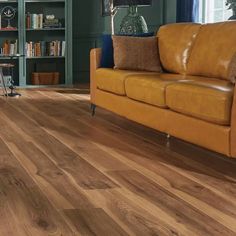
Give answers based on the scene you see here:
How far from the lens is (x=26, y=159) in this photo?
11.7 feet

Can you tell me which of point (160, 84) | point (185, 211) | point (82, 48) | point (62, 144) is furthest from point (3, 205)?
point (82, 48)

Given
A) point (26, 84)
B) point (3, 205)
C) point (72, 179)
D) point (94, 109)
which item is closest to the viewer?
point (3, 205)

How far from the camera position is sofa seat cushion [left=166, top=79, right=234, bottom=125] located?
10.6ft

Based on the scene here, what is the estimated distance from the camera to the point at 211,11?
7805 millimetres

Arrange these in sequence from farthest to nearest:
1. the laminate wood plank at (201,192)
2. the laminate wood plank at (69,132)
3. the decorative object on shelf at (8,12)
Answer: the decorative object on shelf at (8,12) < the laminate wood plank at (69,132) < the laminate wood plank at (201,192)

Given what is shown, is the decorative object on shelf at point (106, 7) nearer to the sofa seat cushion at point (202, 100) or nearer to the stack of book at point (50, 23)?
the stack of book at point (50, 23)

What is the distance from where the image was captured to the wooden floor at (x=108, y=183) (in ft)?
7.73

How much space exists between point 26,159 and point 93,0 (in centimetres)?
572

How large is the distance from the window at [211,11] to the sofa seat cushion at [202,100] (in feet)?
13.4

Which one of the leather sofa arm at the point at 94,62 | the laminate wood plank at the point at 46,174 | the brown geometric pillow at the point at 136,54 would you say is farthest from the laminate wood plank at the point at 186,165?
the leather sofa arm at the point at 94,62

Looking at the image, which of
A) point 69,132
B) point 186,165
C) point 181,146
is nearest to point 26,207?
point 186,165

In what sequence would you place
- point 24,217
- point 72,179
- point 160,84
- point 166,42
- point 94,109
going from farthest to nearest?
1. point 94,109
2. point 166,42
3. point 160,84
4. point 72,179
5. point 24,217

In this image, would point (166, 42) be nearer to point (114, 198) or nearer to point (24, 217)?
point (114, 198)

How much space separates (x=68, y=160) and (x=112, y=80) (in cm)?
149
